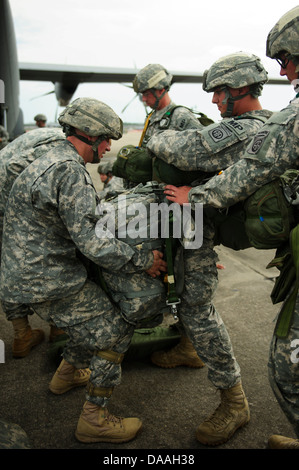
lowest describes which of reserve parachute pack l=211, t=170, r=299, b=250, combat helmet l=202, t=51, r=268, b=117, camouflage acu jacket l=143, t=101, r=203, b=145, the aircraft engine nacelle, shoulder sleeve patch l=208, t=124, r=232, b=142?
reserve parachute pack l=211, t=170, r=299, b=250

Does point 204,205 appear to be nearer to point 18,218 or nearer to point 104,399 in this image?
point 18,218

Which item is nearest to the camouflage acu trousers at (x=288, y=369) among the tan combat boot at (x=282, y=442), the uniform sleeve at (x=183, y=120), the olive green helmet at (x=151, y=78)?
the tan combat boot at (x=282, y=442)

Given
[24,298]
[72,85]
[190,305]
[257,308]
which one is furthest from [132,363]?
[72,85]

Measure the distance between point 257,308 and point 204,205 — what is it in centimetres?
219

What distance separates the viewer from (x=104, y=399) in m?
2.38

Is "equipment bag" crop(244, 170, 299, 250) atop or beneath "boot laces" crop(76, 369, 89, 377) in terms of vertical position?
atop

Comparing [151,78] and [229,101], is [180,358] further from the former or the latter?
[151,78]

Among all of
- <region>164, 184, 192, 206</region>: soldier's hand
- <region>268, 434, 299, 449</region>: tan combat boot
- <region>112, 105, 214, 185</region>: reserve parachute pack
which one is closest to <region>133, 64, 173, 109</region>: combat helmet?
<region>112, 105, 214, 185</region>: reserve parachute pack

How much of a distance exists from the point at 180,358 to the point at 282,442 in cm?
103

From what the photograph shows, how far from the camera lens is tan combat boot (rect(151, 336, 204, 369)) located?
312 cm

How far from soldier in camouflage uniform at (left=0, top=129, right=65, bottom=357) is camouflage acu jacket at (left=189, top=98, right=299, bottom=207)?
1590 millimetres

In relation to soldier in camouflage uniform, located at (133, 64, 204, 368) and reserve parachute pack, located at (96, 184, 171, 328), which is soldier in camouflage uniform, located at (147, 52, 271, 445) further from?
soldier in camouflage uniform, located at (133, 64, 204, 368)

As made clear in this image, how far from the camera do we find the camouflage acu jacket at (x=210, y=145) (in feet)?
6.97

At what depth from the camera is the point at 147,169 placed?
2564 millimetres
